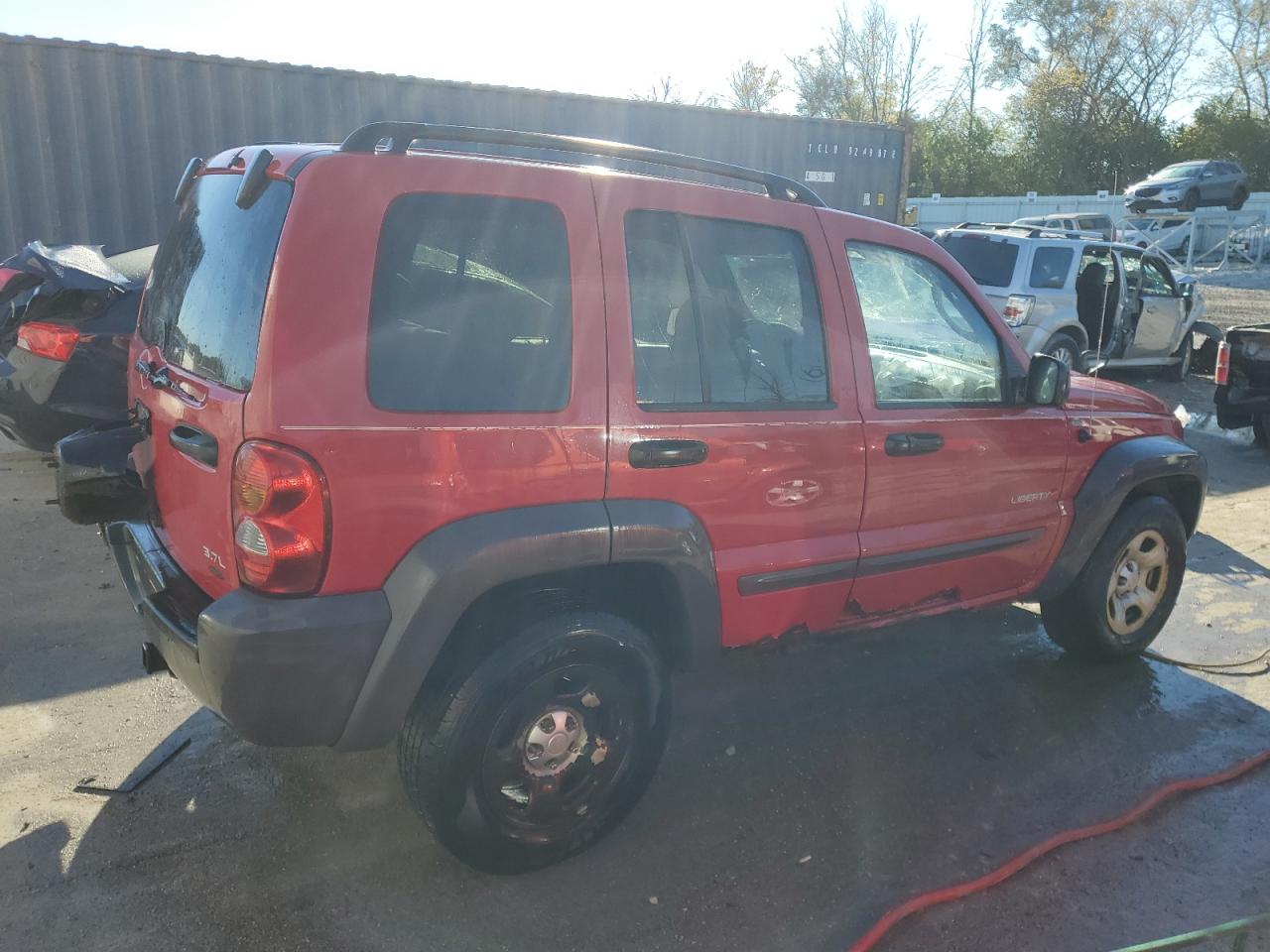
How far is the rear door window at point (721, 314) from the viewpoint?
2852mm

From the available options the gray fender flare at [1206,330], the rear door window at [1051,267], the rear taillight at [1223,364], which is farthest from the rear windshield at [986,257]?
the gray fender flare at [1206,330]

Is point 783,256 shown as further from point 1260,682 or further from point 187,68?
point 187,68

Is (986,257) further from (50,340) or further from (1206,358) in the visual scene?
(50,340)

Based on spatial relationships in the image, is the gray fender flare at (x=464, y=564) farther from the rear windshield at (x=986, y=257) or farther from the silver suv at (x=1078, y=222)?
the silver suv at (x=1078, y=222)

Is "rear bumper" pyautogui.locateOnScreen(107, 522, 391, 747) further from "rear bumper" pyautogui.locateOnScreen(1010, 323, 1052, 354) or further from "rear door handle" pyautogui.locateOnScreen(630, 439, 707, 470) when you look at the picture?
"rear bumper" pyautogui.locateOnScreen(1010, 323, 1052, 354)

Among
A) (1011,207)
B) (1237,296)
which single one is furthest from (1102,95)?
(1237,296)

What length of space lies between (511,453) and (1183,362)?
485 inches

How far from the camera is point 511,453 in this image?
2545mm

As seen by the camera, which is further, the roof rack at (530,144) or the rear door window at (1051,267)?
the rear door window at (1051,267)

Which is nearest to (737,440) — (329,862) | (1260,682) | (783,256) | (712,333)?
(712,333)

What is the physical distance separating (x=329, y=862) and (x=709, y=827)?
1152 millimetres

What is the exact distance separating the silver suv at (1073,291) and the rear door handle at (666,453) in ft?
25.8

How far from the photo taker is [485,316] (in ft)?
8.51

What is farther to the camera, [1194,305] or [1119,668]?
[1194,305]
